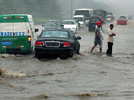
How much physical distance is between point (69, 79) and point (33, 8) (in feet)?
Result: 288

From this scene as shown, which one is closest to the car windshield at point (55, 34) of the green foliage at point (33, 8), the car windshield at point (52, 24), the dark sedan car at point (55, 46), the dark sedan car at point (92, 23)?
the dark sedan car at point (55, 46)

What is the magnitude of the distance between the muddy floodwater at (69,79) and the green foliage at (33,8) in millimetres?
62513

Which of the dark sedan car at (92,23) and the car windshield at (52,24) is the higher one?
the car windshield at (52,24)

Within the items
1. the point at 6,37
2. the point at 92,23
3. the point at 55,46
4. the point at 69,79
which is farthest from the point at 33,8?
the point at 69,79

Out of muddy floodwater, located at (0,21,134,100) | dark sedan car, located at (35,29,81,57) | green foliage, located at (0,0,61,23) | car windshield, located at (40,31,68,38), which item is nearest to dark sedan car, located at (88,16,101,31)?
muddy floodwater, located at (0,21,134,100)

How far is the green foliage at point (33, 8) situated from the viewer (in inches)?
3285

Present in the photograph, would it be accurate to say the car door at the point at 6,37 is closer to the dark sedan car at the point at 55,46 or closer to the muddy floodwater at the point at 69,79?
the muddy floodwater at the point at 69,79

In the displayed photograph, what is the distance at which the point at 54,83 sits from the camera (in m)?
12.1

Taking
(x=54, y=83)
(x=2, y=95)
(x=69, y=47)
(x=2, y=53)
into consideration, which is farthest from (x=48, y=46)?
(x=2, y=95)

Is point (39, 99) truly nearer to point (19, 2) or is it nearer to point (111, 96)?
point (111, 96)

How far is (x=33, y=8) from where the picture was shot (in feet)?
327

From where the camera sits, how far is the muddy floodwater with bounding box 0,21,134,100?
10004 millimetres

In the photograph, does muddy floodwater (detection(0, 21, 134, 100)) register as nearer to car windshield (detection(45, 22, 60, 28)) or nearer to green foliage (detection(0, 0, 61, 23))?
car windshield (detection(45, 22, 60, 28))

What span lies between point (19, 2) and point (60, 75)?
78.5 m
